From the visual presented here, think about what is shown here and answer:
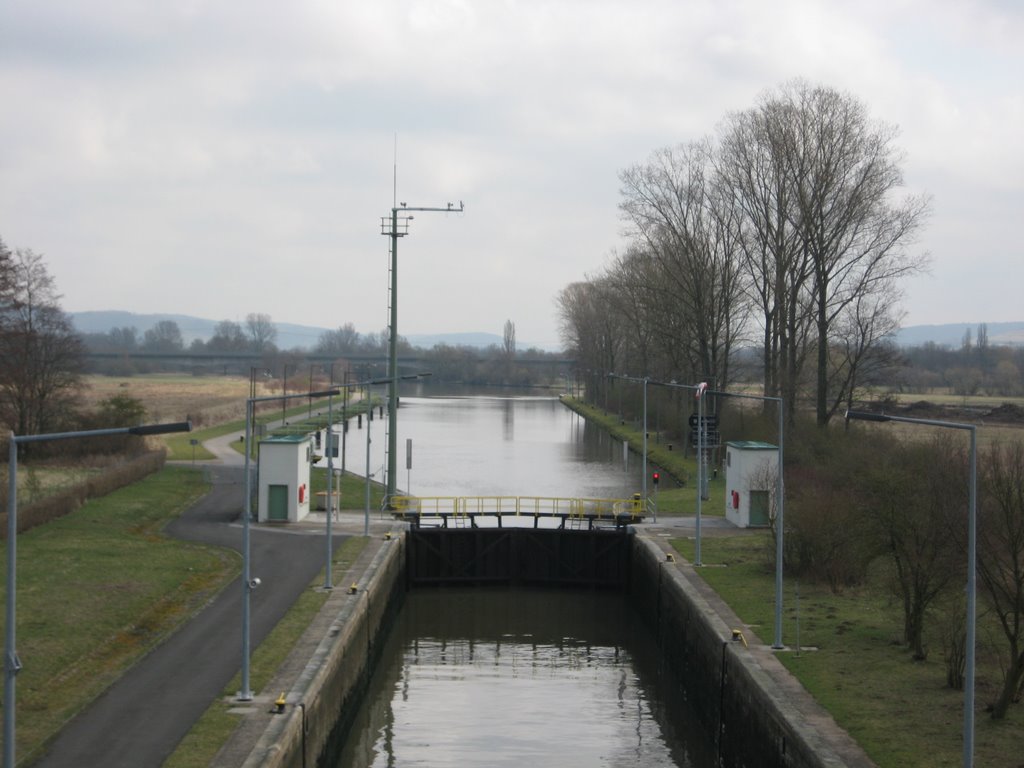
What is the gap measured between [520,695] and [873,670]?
316 inches

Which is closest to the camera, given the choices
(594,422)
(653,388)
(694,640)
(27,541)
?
(694,640)

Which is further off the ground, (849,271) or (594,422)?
(849,271)

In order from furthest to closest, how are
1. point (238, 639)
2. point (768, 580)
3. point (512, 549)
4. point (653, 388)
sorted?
point (653, 388) < point (512, 549) < point (768, 580) < point (238, 639)

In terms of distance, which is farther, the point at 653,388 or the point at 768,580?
the point at 653,388

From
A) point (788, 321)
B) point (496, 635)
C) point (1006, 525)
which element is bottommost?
point (496, 635)

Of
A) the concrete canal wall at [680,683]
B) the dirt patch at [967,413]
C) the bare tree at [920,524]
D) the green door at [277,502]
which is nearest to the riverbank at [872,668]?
the concrete canal wall at [680,683]

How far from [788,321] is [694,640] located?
33.0 meters

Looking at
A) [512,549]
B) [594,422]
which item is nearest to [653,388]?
[594,422]

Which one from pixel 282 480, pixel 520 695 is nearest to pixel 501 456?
pixel 282 480

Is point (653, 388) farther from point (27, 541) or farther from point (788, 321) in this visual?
point (27, 541)

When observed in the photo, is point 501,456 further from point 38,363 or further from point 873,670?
point 873,670

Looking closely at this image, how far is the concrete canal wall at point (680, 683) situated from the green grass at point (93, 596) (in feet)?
11.5

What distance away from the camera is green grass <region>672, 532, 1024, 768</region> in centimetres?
1778

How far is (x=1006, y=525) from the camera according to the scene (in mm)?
19188
